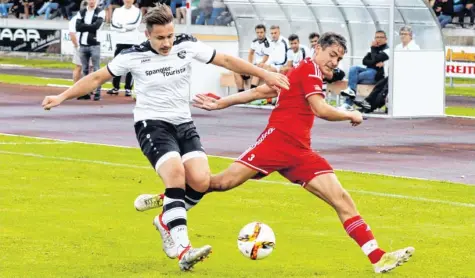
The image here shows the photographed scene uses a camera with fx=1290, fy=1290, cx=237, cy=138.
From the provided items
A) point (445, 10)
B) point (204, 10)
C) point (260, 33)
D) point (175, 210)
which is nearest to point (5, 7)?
point (204, 10)

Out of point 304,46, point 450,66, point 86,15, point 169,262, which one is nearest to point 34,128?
point 86,15

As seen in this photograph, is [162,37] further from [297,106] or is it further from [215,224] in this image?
[215,224]

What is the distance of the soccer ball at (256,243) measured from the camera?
33.4ft

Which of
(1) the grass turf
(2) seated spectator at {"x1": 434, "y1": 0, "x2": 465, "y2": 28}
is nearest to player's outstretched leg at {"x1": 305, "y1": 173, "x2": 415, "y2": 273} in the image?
(1) the grass turf

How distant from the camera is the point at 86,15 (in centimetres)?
2975

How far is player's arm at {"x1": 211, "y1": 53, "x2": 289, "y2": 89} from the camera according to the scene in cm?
1029

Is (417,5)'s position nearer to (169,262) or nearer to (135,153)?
(135,153)

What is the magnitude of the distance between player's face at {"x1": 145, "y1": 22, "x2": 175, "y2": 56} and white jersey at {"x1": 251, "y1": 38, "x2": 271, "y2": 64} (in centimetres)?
2014

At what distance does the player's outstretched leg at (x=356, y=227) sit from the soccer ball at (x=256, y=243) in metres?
0.54

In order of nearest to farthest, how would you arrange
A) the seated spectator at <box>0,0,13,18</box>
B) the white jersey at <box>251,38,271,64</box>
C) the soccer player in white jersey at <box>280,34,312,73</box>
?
the soccer player in white jersey at <box>280,34,312,73</box>
the white jersey at <box>251,38,271,64</box>
the seated spectator at <box>0,0,13,18</box>

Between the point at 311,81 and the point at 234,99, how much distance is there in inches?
29.6

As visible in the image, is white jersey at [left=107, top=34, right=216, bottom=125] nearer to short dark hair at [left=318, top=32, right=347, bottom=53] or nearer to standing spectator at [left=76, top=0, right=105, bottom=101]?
short dark hair at [left=318, top=32, right=347, bottom=53]

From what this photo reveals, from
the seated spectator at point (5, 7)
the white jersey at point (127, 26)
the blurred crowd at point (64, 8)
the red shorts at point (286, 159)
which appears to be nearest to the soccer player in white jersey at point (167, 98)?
the red shorts at point (286, 159)

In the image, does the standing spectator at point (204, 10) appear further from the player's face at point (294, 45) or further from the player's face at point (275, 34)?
the player's face at point (294, 45)
